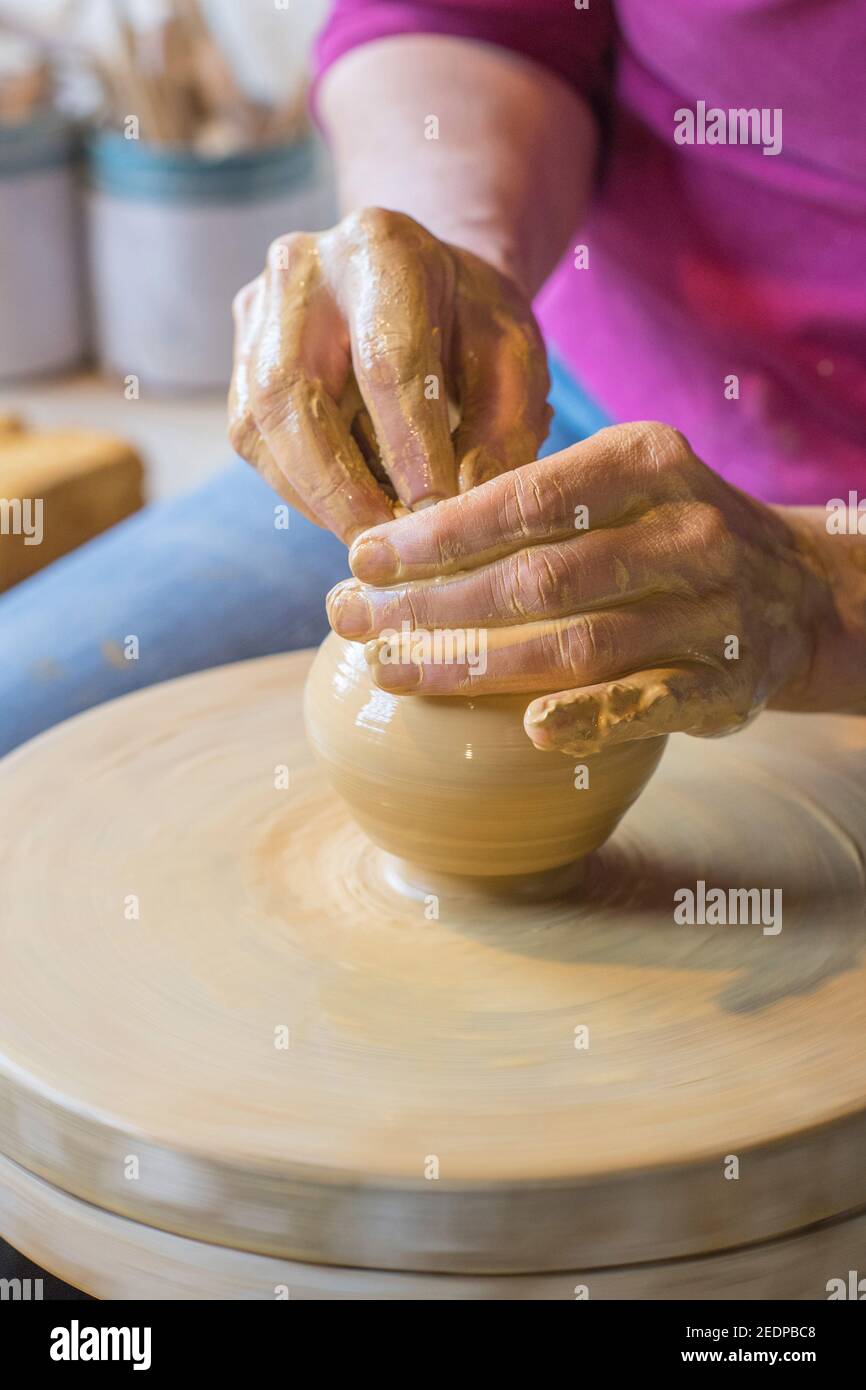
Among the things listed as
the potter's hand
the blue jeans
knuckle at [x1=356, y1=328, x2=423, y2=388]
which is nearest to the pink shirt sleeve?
the blue jeans

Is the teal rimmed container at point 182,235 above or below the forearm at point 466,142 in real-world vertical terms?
above

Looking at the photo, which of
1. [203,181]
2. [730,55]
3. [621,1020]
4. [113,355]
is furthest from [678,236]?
[113,355]

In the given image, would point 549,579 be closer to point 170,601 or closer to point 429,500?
point 429,500

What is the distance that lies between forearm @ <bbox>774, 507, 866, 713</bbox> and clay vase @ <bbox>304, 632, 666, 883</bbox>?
15 cm

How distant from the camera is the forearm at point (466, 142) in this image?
1.48 m

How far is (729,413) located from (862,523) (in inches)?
19.0

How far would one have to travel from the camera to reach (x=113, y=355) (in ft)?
14.1

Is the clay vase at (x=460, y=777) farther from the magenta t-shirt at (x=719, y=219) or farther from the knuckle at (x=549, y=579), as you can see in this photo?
the magenta t-shirt at (x=719, y=219)

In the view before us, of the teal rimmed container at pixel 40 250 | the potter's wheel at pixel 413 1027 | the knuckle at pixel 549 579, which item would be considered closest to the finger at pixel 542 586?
the knuckle at pixel 549 579

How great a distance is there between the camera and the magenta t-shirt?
4.68 feet

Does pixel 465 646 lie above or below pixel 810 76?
below
